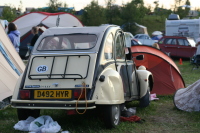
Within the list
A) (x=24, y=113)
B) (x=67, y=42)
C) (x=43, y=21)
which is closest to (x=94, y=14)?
(x=43, y=21)

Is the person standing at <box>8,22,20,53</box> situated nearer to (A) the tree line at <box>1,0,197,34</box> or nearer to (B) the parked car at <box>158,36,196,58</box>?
(B) the parked car at <box>158,36,196,58</box>

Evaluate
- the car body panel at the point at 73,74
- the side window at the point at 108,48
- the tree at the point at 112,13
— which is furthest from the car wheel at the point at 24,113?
the tree at the point at 112,13

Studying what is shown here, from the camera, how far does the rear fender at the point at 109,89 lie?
5.84 metres

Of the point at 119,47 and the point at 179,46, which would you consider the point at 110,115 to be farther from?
the point at 179,46

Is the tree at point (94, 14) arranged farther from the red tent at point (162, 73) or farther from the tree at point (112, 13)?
the red tent at point (162, 73)

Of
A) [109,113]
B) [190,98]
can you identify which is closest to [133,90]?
[190,98]

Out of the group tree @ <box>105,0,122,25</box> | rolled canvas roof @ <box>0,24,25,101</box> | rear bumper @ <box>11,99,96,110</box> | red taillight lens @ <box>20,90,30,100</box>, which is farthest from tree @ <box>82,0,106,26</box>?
rear bumper @ <box>11,99,96,110</box>

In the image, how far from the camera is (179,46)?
24.5m

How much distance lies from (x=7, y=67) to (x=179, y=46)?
56.7ft

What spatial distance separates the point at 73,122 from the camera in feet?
22.3

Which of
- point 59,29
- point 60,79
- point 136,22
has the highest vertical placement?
point 59,29

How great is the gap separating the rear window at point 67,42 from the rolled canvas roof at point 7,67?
193 centimetres

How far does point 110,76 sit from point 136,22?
47017 mm

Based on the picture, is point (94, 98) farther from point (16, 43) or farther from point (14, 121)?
point (16, 43)
